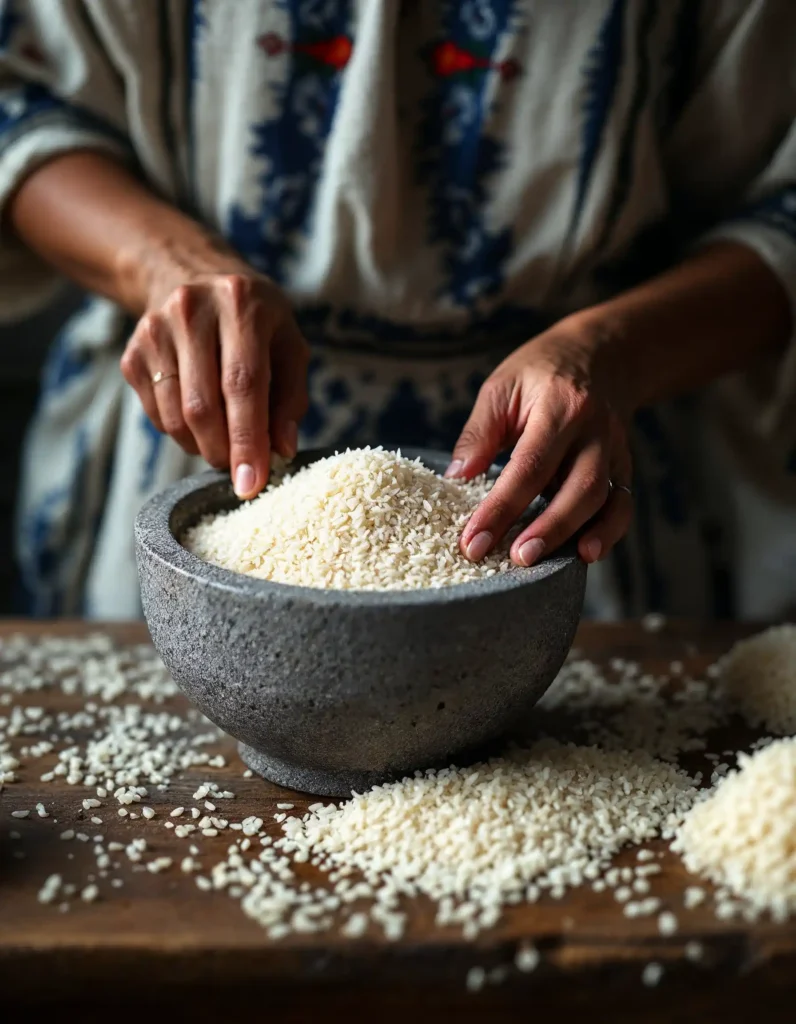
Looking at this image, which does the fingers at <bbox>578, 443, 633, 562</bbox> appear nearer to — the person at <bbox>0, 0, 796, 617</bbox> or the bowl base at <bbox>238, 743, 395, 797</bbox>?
the person at <bbox>0, 0, 796, 617</bbox>

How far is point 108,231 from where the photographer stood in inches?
48.4

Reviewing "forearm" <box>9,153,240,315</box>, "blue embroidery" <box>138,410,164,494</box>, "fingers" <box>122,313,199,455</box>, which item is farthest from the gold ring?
"blue embroidery" <box>138,410,164,494</box>

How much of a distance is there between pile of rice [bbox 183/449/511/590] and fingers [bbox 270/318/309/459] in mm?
141

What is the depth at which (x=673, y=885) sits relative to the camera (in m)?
0.81

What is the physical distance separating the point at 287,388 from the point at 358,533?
0.91 feet

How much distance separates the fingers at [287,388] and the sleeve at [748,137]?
57 cm

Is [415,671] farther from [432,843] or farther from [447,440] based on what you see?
[447,440]

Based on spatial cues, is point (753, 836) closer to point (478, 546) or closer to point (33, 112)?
point (478, 546)

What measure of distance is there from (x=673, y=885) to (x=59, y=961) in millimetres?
460

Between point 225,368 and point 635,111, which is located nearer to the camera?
point 225,368

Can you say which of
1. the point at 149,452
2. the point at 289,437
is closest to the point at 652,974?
the point at 289,437

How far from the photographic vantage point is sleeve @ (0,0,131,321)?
1.29 metres

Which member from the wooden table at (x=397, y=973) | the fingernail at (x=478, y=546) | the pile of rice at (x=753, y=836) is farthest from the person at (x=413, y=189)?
the wooden table at (x=397, y=973)

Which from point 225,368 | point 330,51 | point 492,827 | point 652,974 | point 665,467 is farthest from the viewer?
point 665,467
